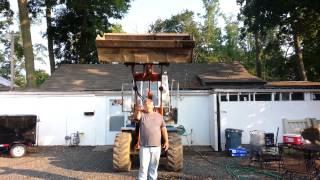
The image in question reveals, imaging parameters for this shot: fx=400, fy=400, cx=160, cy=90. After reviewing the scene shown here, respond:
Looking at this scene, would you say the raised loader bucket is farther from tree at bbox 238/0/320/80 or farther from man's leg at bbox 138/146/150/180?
tree at bbox 238/0/320/80

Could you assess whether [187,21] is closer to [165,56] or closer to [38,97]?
[38,97]

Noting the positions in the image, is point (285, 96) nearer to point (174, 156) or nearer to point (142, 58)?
point (174, 156)

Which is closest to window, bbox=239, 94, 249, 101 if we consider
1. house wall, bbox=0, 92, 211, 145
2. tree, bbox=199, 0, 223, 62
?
house wall, bbox=0, 92, 211, 145

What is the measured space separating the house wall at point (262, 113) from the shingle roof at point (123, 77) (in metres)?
2.73

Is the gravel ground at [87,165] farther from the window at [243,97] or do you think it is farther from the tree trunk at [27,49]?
the tree trunk at [27,49]

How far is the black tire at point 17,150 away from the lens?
14727 millimetres

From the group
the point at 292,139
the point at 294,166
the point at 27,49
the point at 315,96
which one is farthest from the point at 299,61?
the point at 294,166

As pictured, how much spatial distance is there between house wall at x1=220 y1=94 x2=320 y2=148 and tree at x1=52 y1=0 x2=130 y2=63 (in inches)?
477

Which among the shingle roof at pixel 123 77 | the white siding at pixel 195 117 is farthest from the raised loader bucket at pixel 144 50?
the shingle roof at pixel 123 77

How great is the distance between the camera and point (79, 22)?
29281 mm

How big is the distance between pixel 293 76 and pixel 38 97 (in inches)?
937

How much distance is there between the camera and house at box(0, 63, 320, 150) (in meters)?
17.0

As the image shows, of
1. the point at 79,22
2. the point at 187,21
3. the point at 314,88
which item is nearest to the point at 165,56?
the point at 314,88

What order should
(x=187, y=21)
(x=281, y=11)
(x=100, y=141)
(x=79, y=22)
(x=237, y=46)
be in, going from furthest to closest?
1. (x=237, y=46)
2. (x=187, y=21)
3. (x=79, y=22)
4. (x=281, y=11)
5. (x=100, y=141)
